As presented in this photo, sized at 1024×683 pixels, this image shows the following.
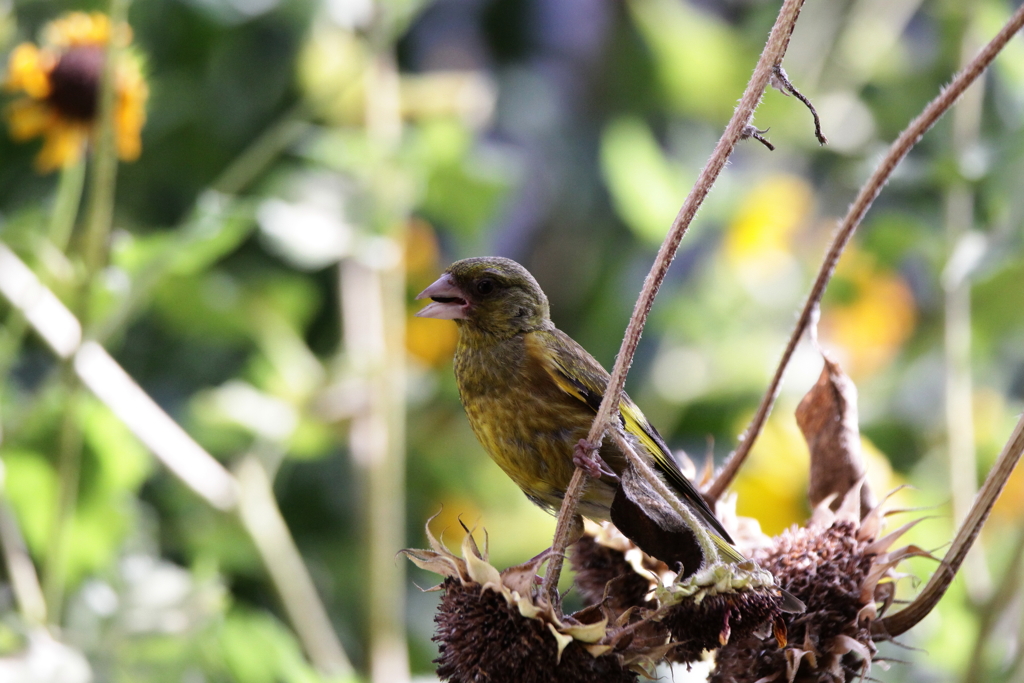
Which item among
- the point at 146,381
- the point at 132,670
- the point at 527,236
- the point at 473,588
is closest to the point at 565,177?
the point at 527,236

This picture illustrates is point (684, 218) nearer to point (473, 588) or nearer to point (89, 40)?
point (473, 588)

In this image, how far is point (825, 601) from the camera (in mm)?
807

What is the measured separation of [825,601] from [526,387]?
32 cm

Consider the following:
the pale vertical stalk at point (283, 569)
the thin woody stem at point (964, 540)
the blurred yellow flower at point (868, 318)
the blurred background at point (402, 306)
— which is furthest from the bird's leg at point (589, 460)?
the blurred yellow flower at point (868, 318)

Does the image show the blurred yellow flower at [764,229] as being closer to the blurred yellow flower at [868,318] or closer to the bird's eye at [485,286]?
the blurred yellow flower at [868,318]

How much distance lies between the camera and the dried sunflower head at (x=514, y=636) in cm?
74

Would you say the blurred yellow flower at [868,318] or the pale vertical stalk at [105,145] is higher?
the blurred yellow flower at [868,318]

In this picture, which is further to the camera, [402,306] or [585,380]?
[402,306]

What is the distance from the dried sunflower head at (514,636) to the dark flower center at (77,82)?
101 centimetres


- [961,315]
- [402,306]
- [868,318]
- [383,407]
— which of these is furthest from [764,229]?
[383,407]

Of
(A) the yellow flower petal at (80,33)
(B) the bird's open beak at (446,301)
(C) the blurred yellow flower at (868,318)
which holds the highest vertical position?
(C) the blurred yellow flower at (868,318)

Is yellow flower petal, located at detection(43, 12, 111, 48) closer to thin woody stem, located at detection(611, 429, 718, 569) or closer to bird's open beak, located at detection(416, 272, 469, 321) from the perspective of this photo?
bird's open beak, located at detection(416, 272, 469, 321)

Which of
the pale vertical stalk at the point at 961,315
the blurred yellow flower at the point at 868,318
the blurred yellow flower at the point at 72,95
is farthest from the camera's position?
the blurred yellow flower at the point at 868,318

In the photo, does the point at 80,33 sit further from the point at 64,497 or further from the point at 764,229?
the point at 764,229
